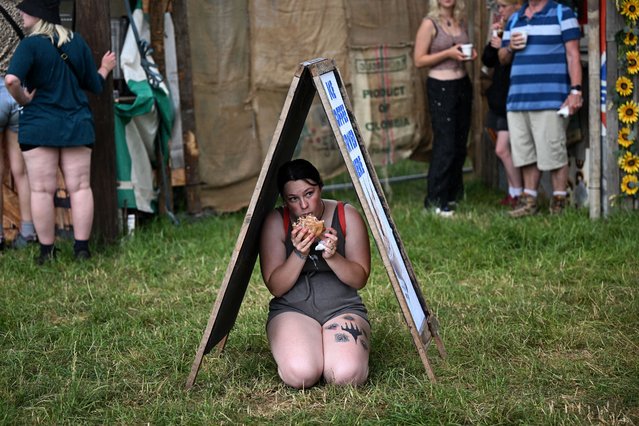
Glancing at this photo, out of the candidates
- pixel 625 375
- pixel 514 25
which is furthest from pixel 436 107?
pixel 625 375

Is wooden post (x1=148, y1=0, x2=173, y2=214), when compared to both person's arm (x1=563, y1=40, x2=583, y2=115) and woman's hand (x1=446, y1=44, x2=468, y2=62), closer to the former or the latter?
woman's hand (x1=446, y1=44, x2=468, y2=62)

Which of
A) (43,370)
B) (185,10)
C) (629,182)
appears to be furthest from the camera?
(185,10)

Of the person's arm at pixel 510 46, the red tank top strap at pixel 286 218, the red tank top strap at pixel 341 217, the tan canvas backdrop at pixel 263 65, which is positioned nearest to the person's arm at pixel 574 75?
the person's arm at pixel 510 46

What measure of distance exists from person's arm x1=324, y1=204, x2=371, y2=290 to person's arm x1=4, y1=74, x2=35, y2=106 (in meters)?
2.93

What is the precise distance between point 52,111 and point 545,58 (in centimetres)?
385

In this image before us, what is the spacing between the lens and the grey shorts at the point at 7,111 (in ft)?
25.2

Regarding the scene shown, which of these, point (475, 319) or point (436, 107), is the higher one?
point (436, 107)

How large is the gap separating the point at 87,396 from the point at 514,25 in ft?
16.8

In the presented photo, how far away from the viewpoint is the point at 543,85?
8320 mm

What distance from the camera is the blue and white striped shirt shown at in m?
8.23

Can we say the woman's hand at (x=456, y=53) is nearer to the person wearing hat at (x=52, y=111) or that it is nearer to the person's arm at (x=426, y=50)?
the person's arm at (x=426, y=50)

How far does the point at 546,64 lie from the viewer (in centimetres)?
830

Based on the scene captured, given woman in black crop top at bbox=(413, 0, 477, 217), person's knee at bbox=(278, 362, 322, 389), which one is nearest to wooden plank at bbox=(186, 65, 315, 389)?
person's knee at bbox=(278, 362, 322, 389)

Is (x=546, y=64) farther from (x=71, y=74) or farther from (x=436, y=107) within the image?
(x=71, y=74)
